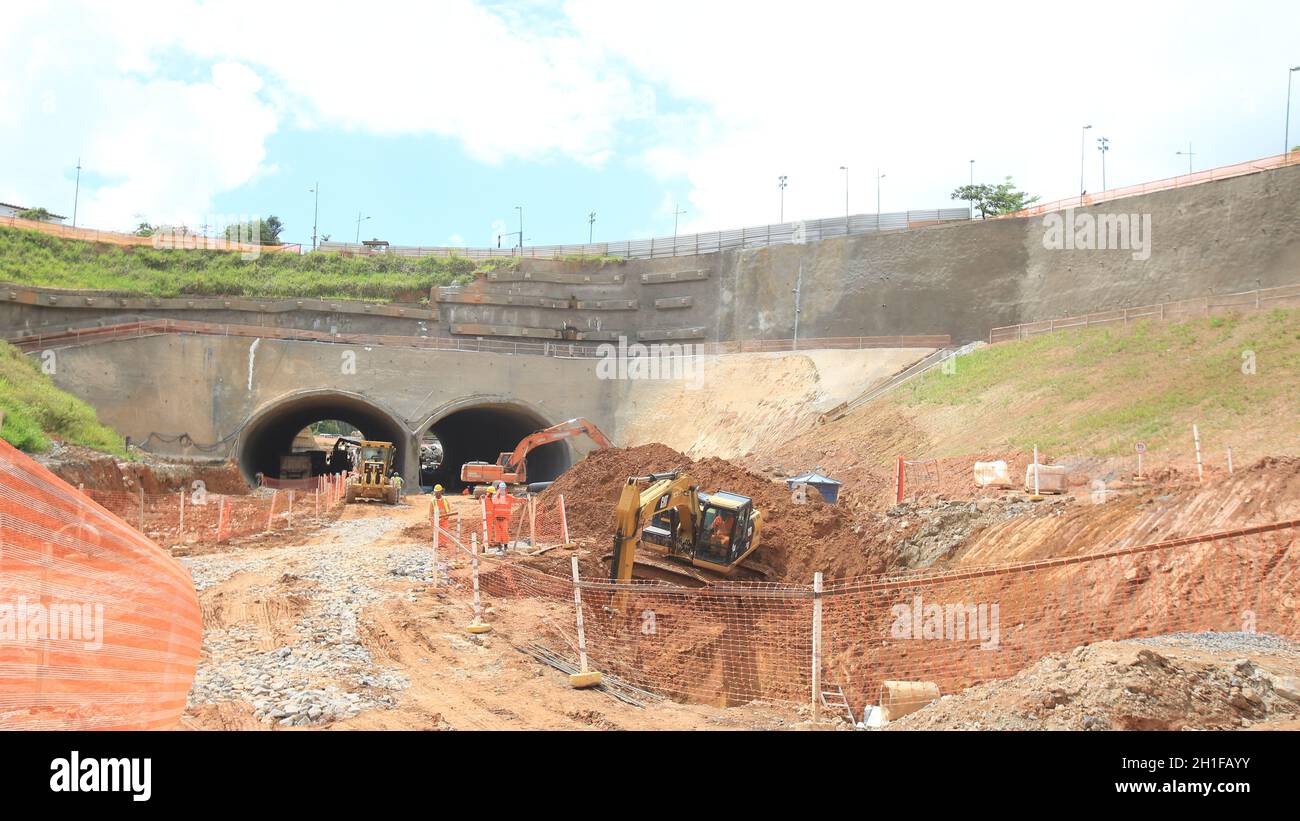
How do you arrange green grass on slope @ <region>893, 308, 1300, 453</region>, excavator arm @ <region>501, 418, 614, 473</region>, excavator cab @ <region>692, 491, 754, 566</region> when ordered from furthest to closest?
excavator arm @ <region>501, 418, 614, 473</region>
green grass on slope @ <region>893, 308, 1300, 453</region>
excavator cab @ <region>692, 491, 754, 566</region>

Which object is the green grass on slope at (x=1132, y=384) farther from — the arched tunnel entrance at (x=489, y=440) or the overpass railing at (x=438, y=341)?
the arched tunnel entrance at (x=489, y=440)

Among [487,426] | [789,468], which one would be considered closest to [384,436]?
[487,426]

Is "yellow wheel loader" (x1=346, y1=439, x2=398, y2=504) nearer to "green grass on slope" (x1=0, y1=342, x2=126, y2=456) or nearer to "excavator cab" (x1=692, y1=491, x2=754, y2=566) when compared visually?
"green grass on slope" (x1=0, y1=342, x2=126, y2=456)

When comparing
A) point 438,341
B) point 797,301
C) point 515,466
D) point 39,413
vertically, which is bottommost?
point 515,466

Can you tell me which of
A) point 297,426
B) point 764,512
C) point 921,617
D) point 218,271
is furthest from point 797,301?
point 921,617

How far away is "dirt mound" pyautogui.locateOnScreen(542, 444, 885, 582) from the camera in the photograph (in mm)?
18234

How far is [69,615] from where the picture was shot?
15.9ft

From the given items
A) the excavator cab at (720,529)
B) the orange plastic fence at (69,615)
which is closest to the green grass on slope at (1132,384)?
the excavator cab at (720,529)

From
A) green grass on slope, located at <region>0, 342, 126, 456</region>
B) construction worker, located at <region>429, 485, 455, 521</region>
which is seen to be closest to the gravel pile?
construction worker, located at <region>429, 485, 455, 521</region>

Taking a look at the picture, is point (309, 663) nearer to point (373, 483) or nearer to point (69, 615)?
point (69, 615)

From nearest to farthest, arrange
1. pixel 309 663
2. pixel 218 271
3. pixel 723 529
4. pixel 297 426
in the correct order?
pixel 309 663 < pixel 723 529 < pixel 297 426 < pixel 218 271

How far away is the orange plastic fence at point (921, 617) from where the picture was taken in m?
10.2

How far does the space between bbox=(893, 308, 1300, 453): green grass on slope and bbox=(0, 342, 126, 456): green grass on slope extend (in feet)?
86.1

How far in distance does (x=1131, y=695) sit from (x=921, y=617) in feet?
20.3
